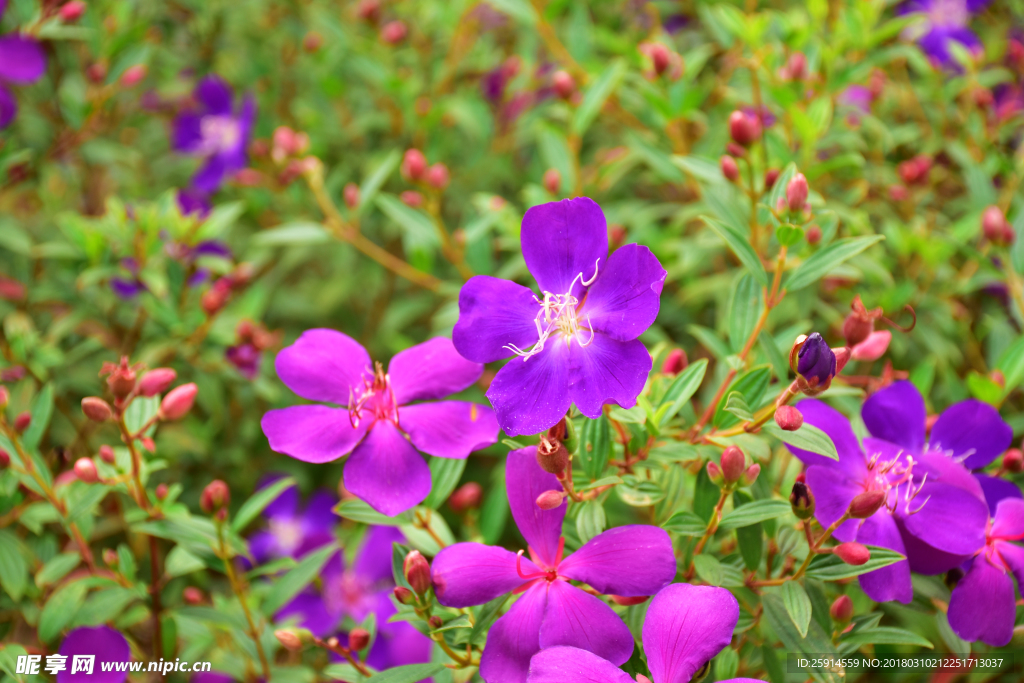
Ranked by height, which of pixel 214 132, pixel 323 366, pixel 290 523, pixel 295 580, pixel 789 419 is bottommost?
pixel 290 523

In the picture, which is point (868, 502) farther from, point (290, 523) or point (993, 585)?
point (290, 523)

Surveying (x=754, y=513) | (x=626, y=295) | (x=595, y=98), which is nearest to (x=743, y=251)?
(x=626, y=295)

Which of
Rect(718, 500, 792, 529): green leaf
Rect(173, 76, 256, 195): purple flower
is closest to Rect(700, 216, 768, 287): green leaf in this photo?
Rect(718, 500, 792, 529): green leaf

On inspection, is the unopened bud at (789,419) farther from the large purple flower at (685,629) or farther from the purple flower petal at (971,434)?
the purple flower petal at (971,434)

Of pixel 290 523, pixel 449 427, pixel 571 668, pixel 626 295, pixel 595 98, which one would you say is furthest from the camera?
pixel 290 523

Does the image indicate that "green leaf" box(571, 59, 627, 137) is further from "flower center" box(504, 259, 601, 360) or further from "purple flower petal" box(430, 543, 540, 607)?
"purple flower petal" box(430, 543, 540, 607)

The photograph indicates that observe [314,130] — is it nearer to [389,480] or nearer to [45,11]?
[45,11]
